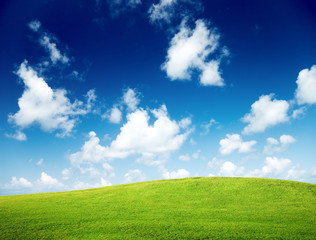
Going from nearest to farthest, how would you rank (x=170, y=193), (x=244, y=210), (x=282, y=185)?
(x=244, y=210)
(x=170, y=193)
(x=282, y=185)

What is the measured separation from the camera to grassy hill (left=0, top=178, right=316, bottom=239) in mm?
20828

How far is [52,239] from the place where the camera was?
19594 millimetres

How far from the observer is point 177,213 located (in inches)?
1112

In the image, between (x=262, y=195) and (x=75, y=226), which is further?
(x=262, y=195)

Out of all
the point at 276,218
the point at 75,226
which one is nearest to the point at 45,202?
the point at 75,226

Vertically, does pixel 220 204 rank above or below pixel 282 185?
below

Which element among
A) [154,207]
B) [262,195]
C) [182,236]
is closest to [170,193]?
[154,207]

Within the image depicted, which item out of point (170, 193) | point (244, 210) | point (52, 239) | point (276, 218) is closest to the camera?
point (52, 239)

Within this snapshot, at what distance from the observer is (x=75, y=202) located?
3584 centimetres

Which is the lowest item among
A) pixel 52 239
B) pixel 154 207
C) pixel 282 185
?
pixel 52 239

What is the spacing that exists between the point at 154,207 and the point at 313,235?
20.4 meters

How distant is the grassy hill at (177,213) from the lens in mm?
20828

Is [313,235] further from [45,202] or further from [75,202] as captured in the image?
[45,202]

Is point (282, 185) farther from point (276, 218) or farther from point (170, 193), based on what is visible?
point (170, 193)
